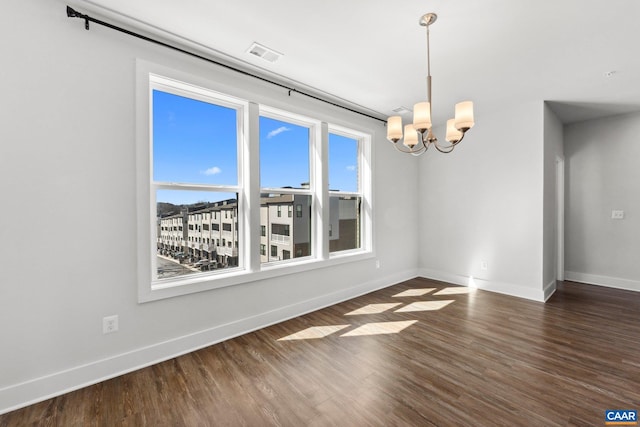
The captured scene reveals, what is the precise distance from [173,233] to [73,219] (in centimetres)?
73

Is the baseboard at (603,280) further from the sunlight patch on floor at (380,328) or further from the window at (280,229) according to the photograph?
the window at (280,229)

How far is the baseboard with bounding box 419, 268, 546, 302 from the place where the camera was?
3783mm

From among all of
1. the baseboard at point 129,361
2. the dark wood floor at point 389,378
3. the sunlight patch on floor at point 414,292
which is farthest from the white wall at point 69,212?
the sunlight patch on floor at point 414,292

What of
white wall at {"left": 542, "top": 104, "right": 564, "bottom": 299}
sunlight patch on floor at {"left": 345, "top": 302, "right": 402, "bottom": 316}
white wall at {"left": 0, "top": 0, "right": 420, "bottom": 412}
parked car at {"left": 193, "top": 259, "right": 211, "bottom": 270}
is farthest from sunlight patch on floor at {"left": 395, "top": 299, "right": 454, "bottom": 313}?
white wall at {"left": 0, "top": 0, "right": 420, "bottom": 412}

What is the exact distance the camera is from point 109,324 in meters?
2.10

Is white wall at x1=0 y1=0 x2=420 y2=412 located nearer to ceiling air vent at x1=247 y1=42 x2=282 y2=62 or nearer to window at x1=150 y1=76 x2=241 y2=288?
window at x1=150 y1=76 x2=241 y2=288

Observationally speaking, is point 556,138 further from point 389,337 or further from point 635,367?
point 389,337

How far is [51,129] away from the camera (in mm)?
1903

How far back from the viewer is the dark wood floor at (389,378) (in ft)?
5.57

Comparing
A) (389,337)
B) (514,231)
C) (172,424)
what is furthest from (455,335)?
(172,424)

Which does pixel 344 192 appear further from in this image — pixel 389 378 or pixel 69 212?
pixel 69 212

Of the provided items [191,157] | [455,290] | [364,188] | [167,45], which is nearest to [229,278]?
[191,157]

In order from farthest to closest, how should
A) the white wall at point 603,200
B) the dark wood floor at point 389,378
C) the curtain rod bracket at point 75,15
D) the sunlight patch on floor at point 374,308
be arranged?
1. the white wall at point 603,200
2. the sunlight patch on floor at point 374,308
3. the curtain rod bracket at point 75,15
4. the dark wood floor at point 389,378

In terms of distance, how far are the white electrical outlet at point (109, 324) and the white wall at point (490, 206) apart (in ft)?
15.2
